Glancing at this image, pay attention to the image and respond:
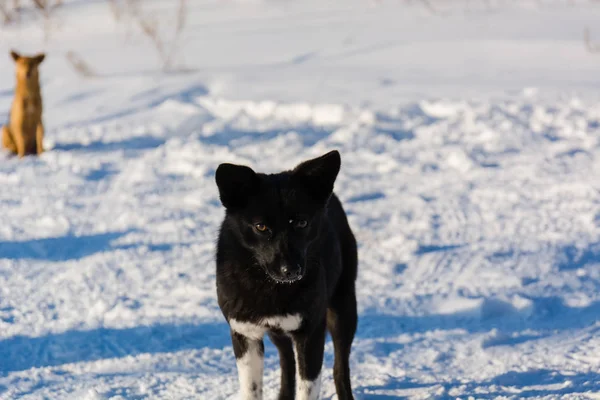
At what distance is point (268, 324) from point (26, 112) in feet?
18.8

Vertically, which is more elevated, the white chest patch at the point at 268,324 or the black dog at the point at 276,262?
the black dog at the point at 276,262

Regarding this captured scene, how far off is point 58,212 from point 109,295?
184 centimetres

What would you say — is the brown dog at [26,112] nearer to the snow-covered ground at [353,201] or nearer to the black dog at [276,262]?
the snow-covered ground at [353,201]

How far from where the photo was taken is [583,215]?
625 cm

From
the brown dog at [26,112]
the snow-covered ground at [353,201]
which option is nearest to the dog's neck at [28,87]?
the brown dog at [26,112]

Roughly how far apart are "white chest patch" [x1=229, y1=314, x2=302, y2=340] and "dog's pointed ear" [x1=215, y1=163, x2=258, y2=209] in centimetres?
46

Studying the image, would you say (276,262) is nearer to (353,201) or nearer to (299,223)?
(299,223)

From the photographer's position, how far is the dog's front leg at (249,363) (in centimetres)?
317

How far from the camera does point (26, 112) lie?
7.93 meters

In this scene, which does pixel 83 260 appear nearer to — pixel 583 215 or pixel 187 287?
pixel 187 287

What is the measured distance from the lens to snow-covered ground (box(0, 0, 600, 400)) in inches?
166

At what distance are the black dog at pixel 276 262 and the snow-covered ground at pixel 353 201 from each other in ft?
2.51

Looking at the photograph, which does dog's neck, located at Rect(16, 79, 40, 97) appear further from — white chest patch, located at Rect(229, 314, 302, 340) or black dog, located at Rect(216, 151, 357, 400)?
white chest patch, located at Rect(229, 314, 302, 340)

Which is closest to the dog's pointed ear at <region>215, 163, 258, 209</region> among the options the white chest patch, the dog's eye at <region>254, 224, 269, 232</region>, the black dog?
the black dog
